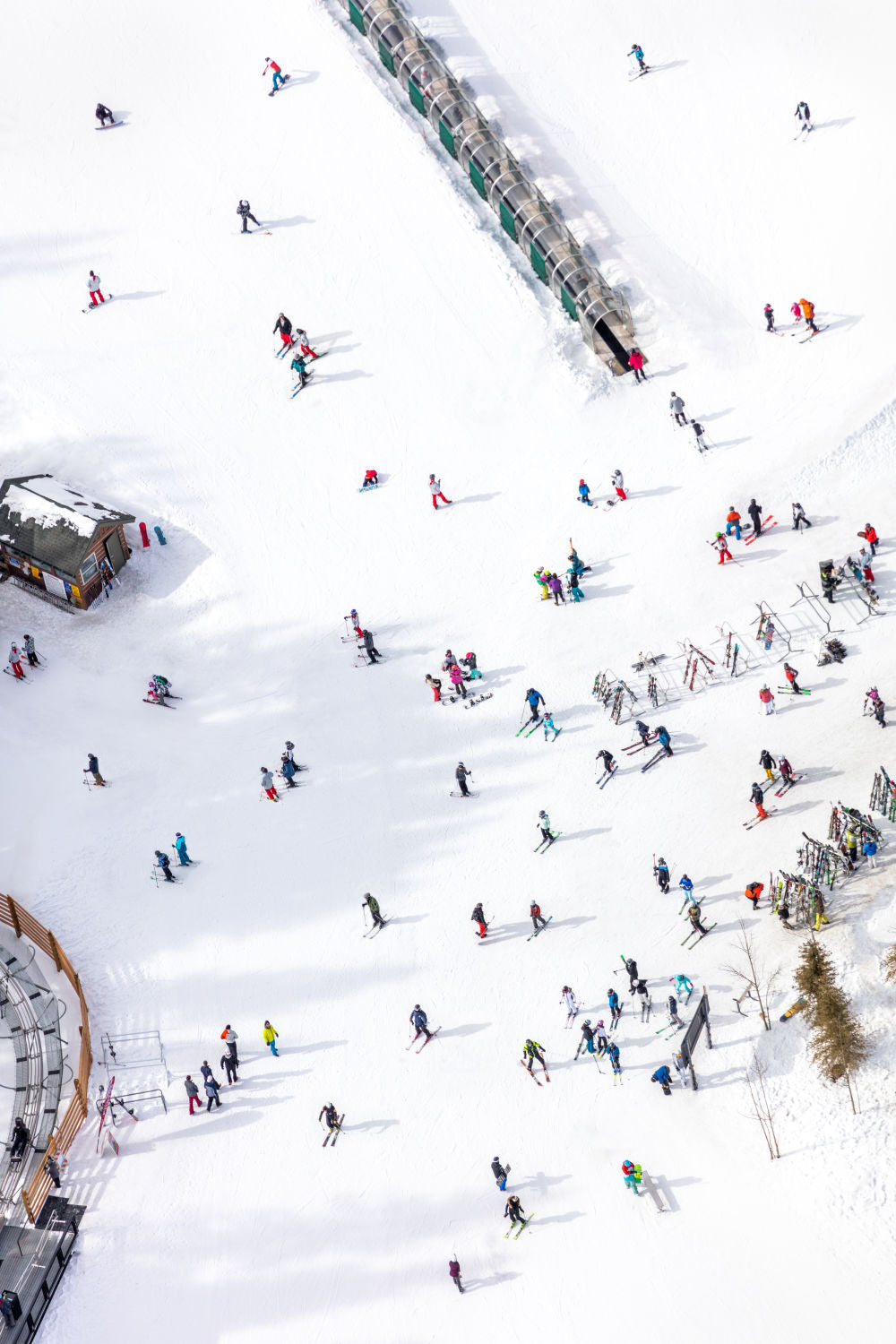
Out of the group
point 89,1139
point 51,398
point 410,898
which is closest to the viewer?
point 89,1139

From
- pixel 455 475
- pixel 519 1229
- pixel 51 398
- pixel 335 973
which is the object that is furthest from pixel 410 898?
pixel 51 398

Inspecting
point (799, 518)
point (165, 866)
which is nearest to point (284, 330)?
point (799, 518)

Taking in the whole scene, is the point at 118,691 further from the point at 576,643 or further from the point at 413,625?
the point at 576,643

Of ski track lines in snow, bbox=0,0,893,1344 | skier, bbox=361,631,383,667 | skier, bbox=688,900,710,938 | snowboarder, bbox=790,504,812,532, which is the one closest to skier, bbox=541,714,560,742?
ski track lines in snow, bbox=0,0,893,1344

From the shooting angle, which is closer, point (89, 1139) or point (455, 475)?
point (89, 1139)

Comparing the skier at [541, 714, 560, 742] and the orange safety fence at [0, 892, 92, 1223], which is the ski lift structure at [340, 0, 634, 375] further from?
the orange safety fence at [0, 892, 92, 1223]

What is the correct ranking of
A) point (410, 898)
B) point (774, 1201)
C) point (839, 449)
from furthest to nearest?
point (839, 449), point (410, 898), point (774, 1201)

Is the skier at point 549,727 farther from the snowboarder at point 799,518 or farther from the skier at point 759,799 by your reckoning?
the snowboarder at point 799,518
